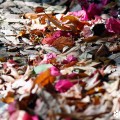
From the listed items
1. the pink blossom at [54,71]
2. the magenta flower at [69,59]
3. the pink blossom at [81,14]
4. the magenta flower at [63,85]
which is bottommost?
the pink blossom at [81,14]

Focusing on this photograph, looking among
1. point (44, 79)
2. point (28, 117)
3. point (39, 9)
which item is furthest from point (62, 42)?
point (28, 117)

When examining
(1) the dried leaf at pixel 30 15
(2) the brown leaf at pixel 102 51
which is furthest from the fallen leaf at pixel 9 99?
(1) the dried leaf at pixel 30 15

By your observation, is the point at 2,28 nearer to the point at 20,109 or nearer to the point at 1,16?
the point at 1,16

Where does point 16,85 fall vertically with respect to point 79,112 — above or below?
below

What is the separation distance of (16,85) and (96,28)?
893 mm

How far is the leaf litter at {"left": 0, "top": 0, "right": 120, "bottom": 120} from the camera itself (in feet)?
5.46

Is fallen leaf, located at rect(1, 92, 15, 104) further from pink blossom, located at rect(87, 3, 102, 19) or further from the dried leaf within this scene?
the dried leaf

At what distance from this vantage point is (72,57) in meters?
2.43

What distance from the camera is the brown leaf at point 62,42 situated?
2697mm

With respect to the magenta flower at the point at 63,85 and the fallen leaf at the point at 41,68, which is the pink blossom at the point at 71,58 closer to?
the fallen leaf at the point at 41,68

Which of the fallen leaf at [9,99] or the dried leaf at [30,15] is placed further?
the dried leaf at [30,15]

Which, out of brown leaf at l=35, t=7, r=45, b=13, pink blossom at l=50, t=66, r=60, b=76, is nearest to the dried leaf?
brown leaf at l=35, t=7, r=45, b=13

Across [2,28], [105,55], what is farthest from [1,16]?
[105,55]

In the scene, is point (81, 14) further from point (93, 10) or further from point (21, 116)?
point (21, 116)
